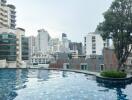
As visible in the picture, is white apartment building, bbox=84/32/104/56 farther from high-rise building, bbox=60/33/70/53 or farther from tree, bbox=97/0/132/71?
tree, bbox=97/0/132/71

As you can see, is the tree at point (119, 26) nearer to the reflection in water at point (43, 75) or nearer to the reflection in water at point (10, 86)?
the reflection in water at point (43, 75)

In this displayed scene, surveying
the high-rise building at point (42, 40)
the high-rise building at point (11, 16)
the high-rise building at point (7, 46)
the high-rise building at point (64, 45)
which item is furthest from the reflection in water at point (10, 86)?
the high-rise building at point (42, 40)

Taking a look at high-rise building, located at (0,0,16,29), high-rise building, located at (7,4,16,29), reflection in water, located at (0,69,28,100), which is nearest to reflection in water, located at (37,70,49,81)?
reflection in water, located at (0,69,28,100)

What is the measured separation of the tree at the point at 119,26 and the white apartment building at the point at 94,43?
74902 mm

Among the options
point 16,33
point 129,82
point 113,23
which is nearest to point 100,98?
point 129,82

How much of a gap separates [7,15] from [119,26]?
60.0 meters

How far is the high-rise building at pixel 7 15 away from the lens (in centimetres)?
8912

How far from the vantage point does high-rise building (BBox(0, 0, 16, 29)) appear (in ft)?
292

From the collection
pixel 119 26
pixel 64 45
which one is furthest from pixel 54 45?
pixel 119 26

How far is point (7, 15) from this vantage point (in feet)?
305

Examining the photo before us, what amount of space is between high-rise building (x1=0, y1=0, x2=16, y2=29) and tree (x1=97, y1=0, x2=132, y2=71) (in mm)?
52863

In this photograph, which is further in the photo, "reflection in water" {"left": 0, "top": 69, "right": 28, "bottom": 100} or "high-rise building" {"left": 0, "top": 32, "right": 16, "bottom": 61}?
"high-rise building" {"left": 0, "top": 32, "right": 16, "bottom": 61}

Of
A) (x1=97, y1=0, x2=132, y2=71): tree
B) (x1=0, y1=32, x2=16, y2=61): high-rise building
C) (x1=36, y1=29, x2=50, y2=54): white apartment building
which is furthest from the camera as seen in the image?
(x1=36, y1=29, x2=50, y2=54): white apartment building

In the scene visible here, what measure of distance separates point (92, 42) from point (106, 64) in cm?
6475
